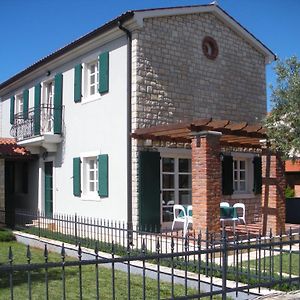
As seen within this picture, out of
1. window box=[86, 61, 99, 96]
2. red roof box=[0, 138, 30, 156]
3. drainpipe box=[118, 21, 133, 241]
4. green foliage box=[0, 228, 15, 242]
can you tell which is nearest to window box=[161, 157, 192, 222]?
drainpipe box=[118, 21, 133, 241]

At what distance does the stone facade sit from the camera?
13164mm

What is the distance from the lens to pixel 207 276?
805cm

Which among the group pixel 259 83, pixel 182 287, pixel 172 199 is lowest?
pixel 182 287

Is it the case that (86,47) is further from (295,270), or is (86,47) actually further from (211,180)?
(295,270)

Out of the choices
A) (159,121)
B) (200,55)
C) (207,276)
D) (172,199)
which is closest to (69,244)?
(172,199)

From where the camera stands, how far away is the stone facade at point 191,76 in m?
13.2

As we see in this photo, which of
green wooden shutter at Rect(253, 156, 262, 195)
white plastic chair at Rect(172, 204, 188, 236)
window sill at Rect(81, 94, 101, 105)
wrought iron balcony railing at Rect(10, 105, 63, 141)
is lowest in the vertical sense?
white plastic chair at Rect(172, 204, 188, 236)

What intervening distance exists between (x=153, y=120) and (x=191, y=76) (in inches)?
85.9

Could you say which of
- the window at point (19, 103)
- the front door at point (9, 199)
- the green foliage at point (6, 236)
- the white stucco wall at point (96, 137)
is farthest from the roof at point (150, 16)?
the green foliage at point (6, 236)

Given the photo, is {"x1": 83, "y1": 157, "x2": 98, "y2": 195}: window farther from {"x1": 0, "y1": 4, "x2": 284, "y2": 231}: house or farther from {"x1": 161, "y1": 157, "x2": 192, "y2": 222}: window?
{"x1": 161, "y1": 157, "x2": 192, "y2": 222}: window

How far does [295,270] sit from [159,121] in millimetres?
6133

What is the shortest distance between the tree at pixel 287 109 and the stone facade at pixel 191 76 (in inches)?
148

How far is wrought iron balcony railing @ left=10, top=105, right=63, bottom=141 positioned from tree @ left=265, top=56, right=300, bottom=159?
26.6ft

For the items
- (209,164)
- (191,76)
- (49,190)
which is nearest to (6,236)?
(49,190)
